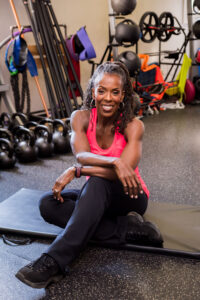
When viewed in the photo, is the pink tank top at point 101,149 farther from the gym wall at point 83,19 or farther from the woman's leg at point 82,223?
the gym wall at point 83,19

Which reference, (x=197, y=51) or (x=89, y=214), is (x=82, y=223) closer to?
(x=89, y=214)

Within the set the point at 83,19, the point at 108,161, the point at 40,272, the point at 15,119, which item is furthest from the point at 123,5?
the point at 40,272

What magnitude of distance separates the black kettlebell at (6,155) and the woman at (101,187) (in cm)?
142

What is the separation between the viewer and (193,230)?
168 cm

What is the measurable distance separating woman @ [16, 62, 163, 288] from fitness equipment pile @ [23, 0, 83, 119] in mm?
2328

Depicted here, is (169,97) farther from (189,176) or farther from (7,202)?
(7,202)

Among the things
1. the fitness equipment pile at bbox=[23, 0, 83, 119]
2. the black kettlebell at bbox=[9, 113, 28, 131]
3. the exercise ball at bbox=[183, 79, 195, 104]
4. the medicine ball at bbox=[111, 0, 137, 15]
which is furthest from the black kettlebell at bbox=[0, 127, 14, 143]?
the exercise ball at bbox=[183, 79, 195, 104]

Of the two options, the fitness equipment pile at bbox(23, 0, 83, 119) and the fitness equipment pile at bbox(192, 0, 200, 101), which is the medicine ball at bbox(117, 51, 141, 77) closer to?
A: the fitness equipment pile at bbox(23, 0, 83, 119)

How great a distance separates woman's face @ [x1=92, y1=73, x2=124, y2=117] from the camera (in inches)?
61.4

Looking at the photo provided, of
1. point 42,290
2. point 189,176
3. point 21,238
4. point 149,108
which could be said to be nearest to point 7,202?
point 21,238

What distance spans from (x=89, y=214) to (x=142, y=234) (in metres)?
0.32

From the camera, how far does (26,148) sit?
315 centimetres

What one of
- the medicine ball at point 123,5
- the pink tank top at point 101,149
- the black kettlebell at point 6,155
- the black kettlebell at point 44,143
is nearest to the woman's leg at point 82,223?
the pink tank top at point 101,149

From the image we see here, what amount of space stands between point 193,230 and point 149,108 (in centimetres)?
380
